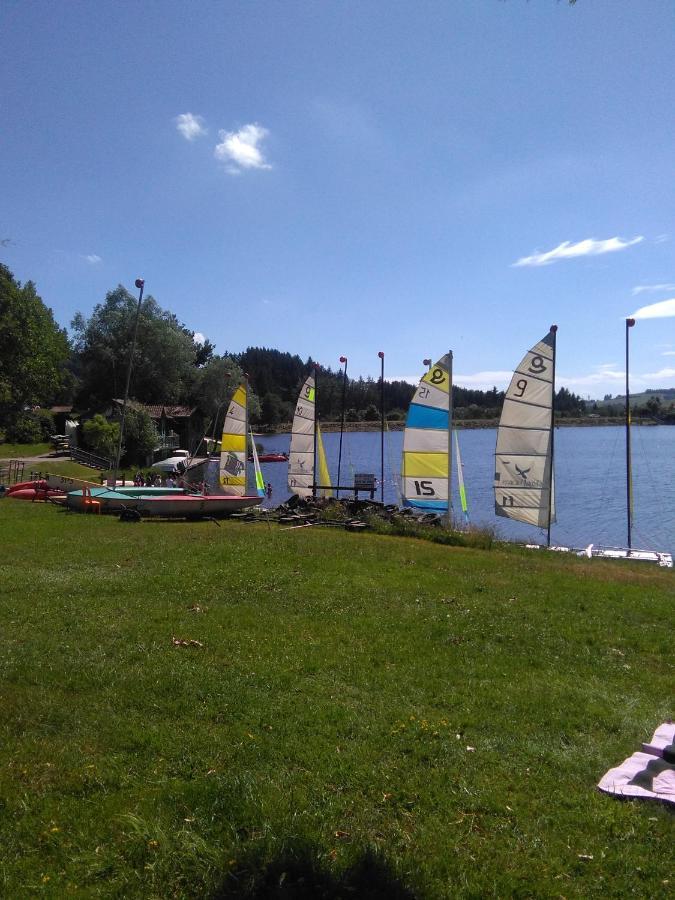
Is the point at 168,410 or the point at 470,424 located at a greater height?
the point at 470,424

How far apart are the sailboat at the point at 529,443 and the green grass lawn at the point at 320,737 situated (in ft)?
45.1

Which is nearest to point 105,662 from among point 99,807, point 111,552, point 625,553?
point 99,807

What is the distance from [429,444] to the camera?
25250mm

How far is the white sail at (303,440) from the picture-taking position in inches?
1177

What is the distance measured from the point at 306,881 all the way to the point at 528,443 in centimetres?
2216

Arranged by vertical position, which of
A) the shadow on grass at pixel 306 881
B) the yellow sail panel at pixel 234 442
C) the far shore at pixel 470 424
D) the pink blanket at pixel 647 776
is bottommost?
the shadow on grass at pixel 306 881

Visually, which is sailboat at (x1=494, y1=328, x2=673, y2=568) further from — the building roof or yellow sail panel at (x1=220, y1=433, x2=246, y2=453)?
the building roof

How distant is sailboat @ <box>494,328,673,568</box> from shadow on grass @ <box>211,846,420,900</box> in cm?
2131

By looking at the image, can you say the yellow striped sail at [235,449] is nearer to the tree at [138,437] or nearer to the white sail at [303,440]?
the white sail at [303,440]

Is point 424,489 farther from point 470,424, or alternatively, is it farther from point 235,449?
point 470,424

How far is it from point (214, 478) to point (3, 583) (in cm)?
2343

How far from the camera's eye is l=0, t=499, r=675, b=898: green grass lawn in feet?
12.7

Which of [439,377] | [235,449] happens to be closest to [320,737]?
[439,377]

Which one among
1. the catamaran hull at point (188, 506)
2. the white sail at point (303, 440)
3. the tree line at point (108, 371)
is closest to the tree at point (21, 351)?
the tree line at point (108, 371)
